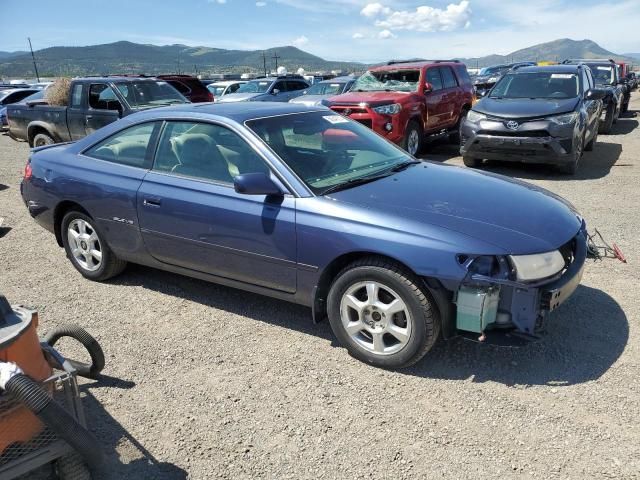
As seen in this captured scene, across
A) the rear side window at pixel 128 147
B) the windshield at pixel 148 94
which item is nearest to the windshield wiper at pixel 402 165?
the rear side window at pixel 128 147

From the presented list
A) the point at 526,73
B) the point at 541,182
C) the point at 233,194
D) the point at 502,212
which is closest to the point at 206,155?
the point at 233,194

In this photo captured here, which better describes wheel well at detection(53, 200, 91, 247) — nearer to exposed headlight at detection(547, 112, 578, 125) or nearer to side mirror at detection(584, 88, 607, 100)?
exposed headlight at detection(547, 112, 578, 125)

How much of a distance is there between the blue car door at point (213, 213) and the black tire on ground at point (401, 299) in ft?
1.25

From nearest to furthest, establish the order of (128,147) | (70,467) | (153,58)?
1. (70,467)
2. (128,147)
3. (153,58)

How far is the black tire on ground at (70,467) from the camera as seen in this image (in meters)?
2.33

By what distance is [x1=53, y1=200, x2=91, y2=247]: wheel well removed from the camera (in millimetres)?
4641

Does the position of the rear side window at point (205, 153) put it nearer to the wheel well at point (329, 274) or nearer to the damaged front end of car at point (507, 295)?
the wheel well at point (329, 274)

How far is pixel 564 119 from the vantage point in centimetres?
816

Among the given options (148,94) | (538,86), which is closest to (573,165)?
(538,86)

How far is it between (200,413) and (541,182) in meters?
6.96

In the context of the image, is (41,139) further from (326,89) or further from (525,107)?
(525,107)

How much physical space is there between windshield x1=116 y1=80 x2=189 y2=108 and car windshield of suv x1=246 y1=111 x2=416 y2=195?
677 centimetres

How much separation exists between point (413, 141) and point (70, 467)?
8.89 m

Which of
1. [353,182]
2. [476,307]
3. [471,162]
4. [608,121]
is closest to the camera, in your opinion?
[476,307]
